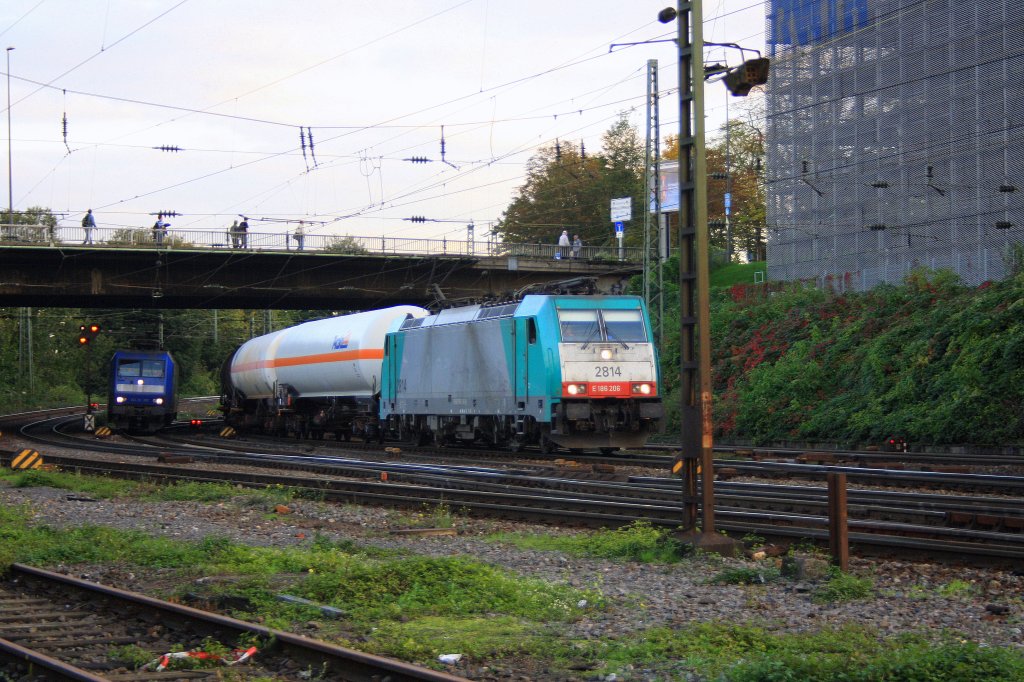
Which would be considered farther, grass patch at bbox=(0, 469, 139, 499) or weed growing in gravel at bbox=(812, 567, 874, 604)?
grass patch at bbox=(0, 469, 139, 499)

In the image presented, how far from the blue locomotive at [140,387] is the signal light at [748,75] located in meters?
39.1

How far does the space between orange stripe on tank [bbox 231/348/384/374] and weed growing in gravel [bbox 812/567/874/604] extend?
24.7 m

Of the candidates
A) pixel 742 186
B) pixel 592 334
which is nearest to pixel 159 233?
pixel 592 334

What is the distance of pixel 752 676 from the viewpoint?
6.32 meters

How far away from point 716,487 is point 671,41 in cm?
735

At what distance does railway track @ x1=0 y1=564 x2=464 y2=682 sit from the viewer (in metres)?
6.82

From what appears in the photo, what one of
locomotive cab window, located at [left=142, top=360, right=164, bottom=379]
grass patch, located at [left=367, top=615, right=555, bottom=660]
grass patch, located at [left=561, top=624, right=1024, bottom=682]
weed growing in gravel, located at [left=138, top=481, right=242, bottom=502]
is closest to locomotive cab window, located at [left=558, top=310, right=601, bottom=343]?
weed growing in gravel, located at [left=138, top=481, right=242, bottom=502]

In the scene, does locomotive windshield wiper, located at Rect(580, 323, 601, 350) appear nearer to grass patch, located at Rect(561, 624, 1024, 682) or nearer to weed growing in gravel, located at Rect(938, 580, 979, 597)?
weed growing in gravel, located at Rect(938, 580, 979, 597)

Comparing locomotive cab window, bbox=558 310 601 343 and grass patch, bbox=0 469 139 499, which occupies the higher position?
locomotive cab window, bbox=558 310 601 343

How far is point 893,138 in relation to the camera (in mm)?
41938

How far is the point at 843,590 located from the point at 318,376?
28.8 meters

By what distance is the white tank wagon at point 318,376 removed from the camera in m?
33.3

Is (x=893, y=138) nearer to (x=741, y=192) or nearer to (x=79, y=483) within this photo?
(x=79, y=483)

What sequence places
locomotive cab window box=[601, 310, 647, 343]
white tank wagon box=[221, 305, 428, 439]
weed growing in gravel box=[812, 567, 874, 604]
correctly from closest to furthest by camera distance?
1. weed growing in gravel box=[812, 567, 874, 604]
2. locomotive cab window box=[601, 310, 647, 343]
3. white tank wagon box=[221, 305, 428, 439]
